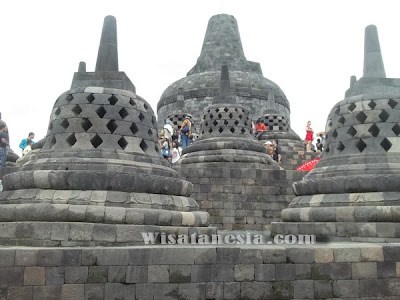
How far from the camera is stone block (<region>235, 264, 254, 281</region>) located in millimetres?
5211

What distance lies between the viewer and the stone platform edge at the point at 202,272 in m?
4.89

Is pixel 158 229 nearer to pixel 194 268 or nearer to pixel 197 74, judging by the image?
pixel 194 268

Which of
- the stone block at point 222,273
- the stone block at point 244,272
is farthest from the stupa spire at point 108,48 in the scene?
the stone block at point 244,272

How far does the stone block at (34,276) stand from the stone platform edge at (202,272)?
1cm

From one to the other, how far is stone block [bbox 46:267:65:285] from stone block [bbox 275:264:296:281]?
259cm

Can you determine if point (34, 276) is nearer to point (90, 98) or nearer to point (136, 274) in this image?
point (136, 274)

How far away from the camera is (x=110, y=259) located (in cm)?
504

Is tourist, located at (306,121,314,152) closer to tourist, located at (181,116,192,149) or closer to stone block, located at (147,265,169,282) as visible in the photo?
tourist, located at (181,116,192,149)

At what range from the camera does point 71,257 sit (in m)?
4.95

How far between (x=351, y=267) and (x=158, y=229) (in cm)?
274

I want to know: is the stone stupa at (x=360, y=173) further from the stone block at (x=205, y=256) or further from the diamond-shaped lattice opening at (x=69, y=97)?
the diamond-shaped lattice opening at (x=69, y=97)

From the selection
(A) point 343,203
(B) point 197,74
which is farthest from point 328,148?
(B) point 197,74

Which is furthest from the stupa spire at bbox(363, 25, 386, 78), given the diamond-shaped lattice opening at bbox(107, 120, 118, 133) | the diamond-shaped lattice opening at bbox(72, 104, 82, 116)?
the diamond-shaped lattice opening at bbox(72, 104, 82, 116)

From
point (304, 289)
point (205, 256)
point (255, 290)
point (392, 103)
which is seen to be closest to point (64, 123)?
point (205, 256)
